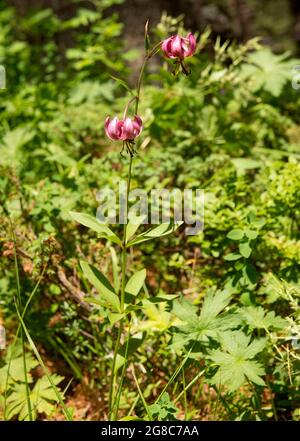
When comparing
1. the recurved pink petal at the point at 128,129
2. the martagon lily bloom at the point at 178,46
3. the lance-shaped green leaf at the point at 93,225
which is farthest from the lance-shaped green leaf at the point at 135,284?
the martagon lily bloom at the point at 178,46

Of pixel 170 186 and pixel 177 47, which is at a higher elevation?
pixel 177 47

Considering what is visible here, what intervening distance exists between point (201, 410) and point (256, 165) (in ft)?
4.57

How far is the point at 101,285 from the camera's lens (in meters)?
1.91

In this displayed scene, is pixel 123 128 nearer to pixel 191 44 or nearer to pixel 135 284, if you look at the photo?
pixel 191 44

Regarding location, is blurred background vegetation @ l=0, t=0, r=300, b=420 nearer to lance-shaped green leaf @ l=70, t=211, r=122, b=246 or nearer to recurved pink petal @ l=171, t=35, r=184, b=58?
lance-shaped green leaf @ l=70, t=211, r=122, b=246

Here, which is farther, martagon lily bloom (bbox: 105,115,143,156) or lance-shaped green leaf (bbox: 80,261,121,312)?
lance-shaped green leaf (bbox: 80,261,121,312)

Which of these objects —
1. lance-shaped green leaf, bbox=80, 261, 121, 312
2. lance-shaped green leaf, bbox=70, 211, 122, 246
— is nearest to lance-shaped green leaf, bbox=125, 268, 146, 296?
lance-shaped green leaf, bbox=80, 261, 121, 312

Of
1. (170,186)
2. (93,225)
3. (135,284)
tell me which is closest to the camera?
(93,225)

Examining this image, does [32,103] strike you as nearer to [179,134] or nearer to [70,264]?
[179,134]

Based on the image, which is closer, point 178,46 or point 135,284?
point 178,46

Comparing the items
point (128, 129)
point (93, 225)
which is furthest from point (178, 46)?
point (93, 225)

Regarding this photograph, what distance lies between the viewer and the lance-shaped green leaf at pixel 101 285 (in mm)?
1884

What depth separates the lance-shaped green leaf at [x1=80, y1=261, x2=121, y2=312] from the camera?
6.18 feet
